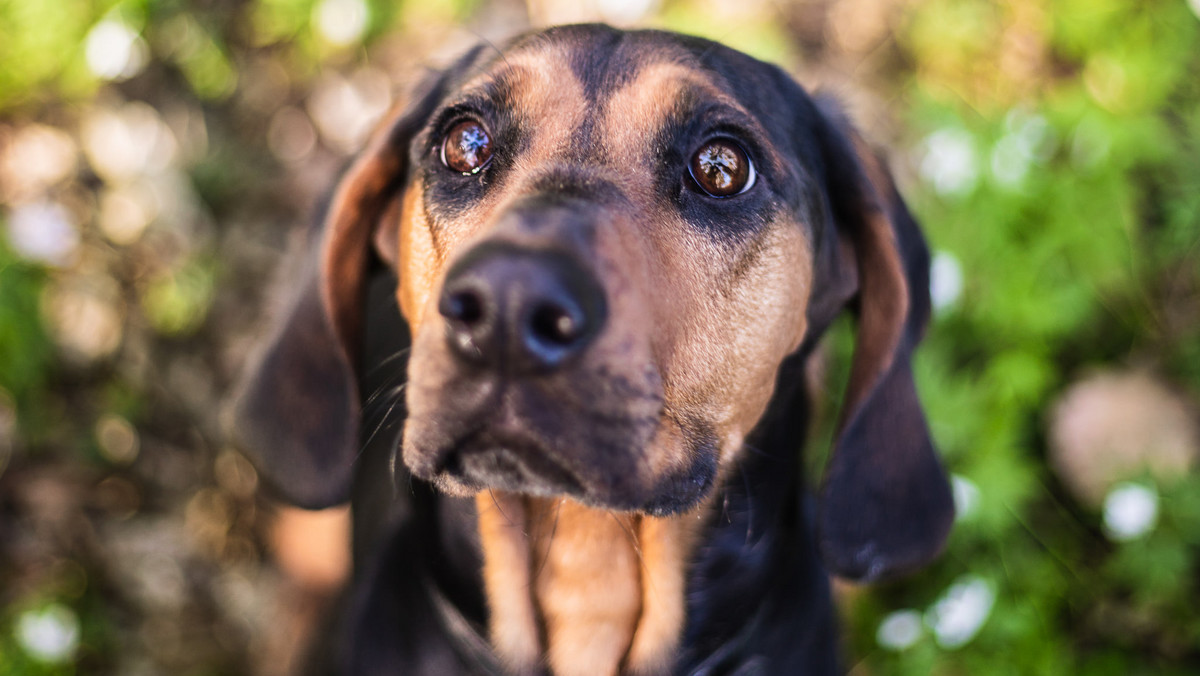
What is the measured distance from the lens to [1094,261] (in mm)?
3445

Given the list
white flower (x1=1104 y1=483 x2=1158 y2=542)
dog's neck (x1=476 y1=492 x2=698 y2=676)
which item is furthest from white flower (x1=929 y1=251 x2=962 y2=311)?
dog's neck (x1=476 y1=492 x2=698 y2=676)

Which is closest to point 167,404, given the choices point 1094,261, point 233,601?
point 233,601

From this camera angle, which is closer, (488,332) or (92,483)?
(488,332)

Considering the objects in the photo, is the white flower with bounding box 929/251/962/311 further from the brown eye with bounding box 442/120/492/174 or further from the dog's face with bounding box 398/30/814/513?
the brown eye with bounding box 442/120/492/174

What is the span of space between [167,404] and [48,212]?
0.92m

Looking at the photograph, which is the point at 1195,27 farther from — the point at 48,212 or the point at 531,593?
the point at 48,212

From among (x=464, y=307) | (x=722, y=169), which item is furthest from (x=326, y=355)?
(x=722, y=169)

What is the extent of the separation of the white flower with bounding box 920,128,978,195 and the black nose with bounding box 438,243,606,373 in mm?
2483

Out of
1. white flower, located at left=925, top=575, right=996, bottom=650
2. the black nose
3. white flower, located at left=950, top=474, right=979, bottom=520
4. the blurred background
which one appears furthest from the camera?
the blurred background

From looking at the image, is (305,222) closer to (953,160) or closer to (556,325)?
(556,325)

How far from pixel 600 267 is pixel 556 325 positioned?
0.52 feet

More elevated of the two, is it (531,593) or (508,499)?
(508,499)

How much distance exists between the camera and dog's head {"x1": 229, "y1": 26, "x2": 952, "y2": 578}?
57.7 inches

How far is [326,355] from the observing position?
2.31 meters
